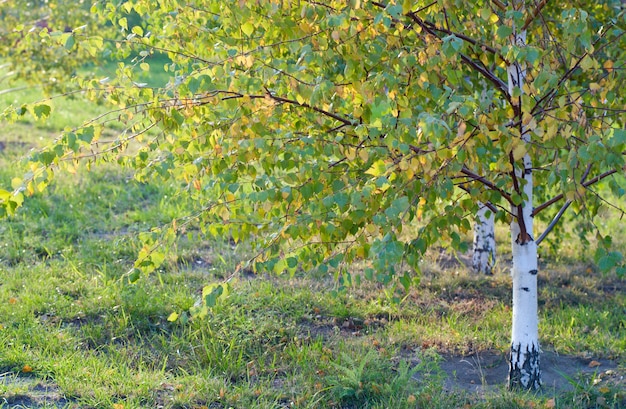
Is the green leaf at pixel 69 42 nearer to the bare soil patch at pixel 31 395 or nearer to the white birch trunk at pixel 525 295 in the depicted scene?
the bare soil patch at pixel 31 395

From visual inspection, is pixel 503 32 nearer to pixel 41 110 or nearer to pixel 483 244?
pixel 41 110

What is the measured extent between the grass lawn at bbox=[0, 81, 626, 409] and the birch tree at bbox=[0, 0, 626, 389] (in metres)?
0.76

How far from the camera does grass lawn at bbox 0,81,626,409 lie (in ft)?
13.3

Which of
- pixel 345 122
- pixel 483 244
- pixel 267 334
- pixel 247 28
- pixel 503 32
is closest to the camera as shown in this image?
pixel 503 32

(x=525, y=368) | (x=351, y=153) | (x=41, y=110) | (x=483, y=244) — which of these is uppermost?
(x=41, y=110)

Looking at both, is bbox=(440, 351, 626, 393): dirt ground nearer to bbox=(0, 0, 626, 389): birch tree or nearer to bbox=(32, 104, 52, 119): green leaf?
bbox=(0, 0, 626, 389): birch tree

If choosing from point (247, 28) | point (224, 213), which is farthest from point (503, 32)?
point (224, 213)

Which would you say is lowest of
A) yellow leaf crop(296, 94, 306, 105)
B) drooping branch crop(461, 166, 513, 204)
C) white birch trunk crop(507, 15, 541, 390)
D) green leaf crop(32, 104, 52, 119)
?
white birch trunk crop(507, 15, 541, 390)

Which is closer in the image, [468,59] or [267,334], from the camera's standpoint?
[468,59]

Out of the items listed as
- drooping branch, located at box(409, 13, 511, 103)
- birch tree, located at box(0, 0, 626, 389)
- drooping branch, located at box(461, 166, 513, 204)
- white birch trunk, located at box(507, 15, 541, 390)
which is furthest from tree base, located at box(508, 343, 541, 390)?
drooping branch, located at box(409, 13, 511, 103)

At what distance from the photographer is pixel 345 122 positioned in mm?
3512

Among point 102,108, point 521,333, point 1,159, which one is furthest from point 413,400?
point 102,108

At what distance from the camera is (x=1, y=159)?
898cm

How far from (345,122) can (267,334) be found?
184 centimetres
